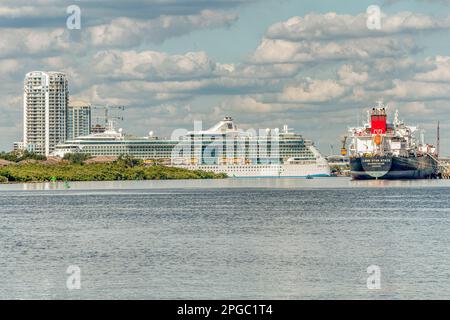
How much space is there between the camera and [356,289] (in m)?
32.9

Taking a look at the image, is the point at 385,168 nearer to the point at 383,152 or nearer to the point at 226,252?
the point at 383,152

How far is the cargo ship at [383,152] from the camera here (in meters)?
153

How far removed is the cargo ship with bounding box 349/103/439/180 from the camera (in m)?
153

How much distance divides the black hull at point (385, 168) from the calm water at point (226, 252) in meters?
76.5

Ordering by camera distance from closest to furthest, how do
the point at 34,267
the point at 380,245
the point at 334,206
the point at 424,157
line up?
the point at 34,267, the point at 380,245, the point at 334,206, the point at 424,157

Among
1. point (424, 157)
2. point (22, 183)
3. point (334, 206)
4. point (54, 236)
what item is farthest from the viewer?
point (424, 157)

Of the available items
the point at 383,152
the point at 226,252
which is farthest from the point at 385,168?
the point at 226,252

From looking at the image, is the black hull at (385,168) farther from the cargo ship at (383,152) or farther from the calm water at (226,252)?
the calm water at (226,252)

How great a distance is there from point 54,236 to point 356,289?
23.6 metres

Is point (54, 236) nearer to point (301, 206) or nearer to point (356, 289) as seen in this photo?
point (356, 289)

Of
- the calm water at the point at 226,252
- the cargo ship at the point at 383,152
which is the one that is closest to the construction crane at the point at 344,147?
the cargo ship at the point at 383,152

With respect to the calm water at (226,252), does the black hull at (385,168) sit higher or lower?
higher
